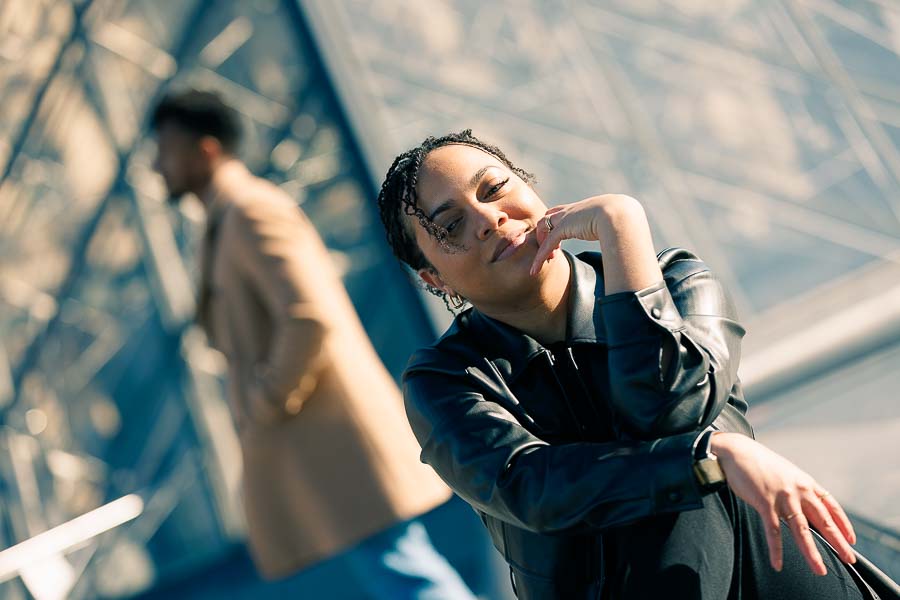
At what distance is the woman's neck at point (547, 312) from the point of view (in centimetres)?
112

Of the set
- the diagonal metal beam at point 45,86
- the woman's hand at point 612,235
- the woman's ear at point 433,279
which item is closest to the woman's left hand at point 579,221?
the woman's hand at point 612,235

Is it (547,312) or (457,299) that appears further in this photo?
(457,299)

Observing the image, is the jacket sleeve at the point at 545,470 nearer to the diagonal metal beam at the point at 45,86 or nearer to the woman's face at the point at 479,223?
the woman's face at the point at 479,223

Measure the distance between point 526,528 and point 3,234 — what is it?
6.59 metres

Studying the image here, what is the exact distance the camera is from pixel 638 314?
1.00m

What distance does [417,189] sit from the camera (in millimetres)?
1145

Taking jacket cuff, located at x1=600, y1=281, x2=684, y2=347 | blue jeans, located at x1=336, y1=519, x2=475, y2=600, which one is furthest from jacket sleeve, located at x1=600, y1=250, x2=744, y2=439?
blue jeans, located at x1=336, y1=519, x2=475, y2=600

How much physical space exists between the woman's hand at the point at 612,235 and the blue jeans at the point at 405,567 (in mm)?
1359

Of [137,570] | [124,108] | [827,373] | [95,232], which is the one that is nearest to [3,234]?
[95,232]

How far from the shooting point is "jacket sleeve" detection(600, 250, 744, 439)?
0.98 m

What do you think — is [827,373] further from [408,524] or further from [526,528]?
[526,528]

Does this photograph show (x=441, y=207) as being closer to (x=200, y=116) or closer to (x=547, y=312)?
(x=547, y=312)

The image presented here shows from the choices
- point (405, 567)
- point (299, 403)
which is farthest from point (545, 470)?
point (299, 403)

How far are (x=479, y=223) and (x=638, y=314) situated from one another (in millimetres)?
193
